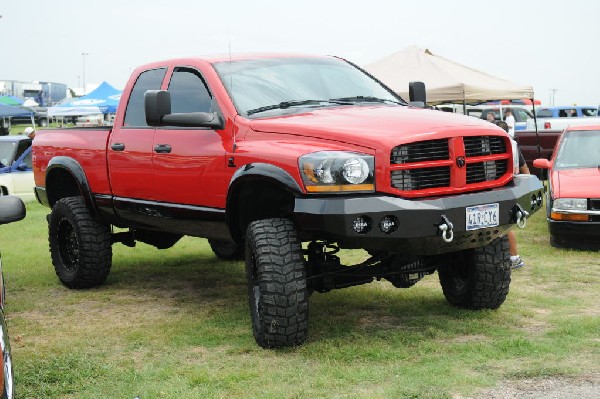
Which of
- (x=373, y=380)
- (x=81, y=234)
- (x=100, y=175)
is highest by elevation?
→ (x=100, y=175)

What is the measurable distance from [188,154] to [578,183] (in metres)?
5.30

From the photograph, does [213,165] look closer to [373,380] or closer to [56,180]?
[373,380]

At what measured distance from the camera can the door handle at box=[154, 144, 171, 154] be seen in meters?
6.89

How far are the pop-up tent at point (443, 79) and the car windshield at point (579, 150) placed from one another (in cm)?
724

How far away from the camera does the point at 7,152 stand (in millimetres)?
16672

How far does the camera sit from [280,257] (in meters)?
5.60

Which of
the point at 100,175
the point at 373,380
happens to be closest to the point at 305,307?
the point at 373,380

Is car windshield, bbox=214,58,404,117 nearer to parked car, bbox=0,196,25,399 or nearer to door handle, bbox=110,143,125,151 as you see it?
door handle, bbox=110,143,125,151

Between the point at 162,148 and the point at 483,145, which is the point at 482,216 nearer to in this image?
the point at 483,145

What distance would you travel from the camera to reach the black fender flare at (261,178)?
18.2ft

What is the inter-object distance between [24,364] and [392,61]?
17004mm

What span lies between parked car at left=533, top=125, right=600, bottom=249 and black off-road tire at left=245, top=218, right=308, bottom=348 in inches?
199

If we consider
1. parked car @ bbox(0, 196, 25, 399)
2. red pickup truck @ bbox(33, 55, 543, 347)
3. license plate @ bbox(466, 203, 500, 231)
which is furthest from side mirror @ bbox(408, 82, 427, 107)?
parked car @ bbox(0, 196, 25, 399)

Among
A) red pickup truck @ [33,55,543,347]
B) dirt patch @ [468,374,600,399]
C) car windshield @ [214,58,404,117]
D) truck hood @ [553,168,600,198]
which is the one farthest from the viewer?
truck hood @ [553,168,600,198]
